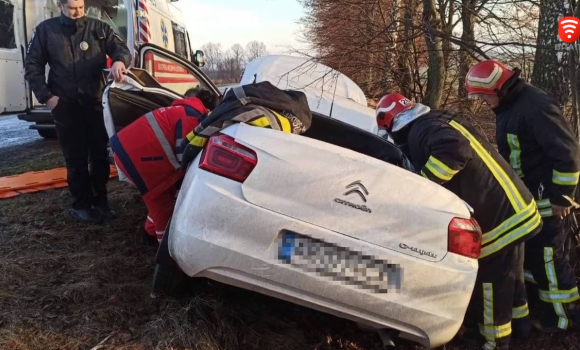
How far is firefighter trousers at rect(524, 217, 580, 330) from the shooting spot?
3.33 m

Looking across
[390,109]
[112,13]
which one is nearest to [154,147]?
[390,109]

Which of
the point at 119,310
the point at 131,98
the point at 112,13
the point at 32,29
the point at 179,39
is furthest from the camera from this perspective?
the point at 179,39

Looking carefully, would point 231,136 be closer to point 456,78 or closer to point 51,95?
point 51,95

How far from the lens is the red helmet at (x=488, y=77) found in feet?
10.9

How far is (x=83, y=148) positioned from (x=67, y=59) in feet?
2.26

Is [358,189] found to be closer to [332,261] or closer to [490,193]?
[332,261]

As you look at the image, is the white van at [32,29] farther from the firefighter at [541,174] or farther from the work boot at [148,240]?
the firefighter at [541,174]

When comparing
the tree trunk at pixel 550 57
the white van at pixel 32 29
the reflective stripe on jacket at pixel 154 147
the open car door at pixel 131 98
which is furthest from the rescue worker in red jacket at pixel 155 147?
the white van at pixel 32 29

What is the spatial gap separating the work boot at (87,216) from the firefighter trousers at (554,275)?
3.15 meters

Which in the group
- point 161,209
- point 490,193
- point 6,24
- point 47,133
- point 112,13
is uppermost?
point 112,13

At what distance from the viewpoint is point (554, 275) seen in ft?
11.0

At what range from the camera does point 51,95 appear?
3.86 meters

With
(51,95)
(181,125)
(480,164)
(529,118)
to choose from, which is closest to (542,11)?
(529,118)

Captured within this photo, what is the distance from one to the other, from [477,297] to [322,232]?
1.40 m
